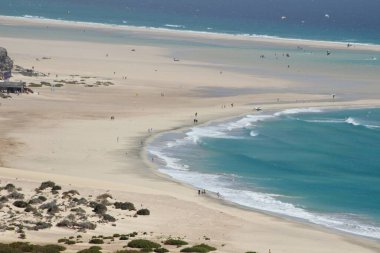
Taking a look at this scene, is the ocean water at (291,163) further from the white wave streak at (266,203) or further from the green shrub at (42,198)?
the green shrub at (42,198)

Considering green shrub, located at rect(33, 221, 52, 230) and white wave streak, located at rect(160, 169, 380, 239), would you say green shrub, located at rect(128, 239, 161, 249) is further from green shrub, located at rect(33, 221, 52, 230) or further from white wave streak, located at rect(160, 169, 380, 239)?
white wave streak, located at rect(160, 169, 380, 239)

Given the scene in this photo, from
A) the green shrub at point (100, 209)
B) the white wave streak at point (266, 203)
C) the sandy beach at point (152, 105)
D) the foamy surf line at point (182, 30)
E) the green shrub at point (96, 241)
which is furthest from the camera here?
the foamy surf line at point (182, 30)

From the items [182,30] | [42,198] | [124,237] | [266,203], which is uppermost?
[182,30]

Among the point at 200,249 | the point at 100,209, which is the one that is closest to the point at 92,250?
the point at 200,249

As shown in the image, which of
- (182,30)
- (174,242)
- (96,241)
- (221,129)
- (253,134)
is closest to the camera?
(96,241)

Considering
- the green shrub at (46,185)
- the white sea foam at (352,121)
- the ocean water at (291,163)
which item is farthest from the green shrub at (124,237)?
the white sea foam at (352,121)

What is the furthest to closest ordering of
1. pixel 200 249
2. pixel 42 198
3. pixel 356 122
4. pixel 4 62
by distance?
pixel 4 62
pixel 356 122
pixel 42 198
pixel 200 249

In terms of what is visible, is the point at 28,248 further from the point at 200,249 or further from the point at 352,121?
the point at 352,121
